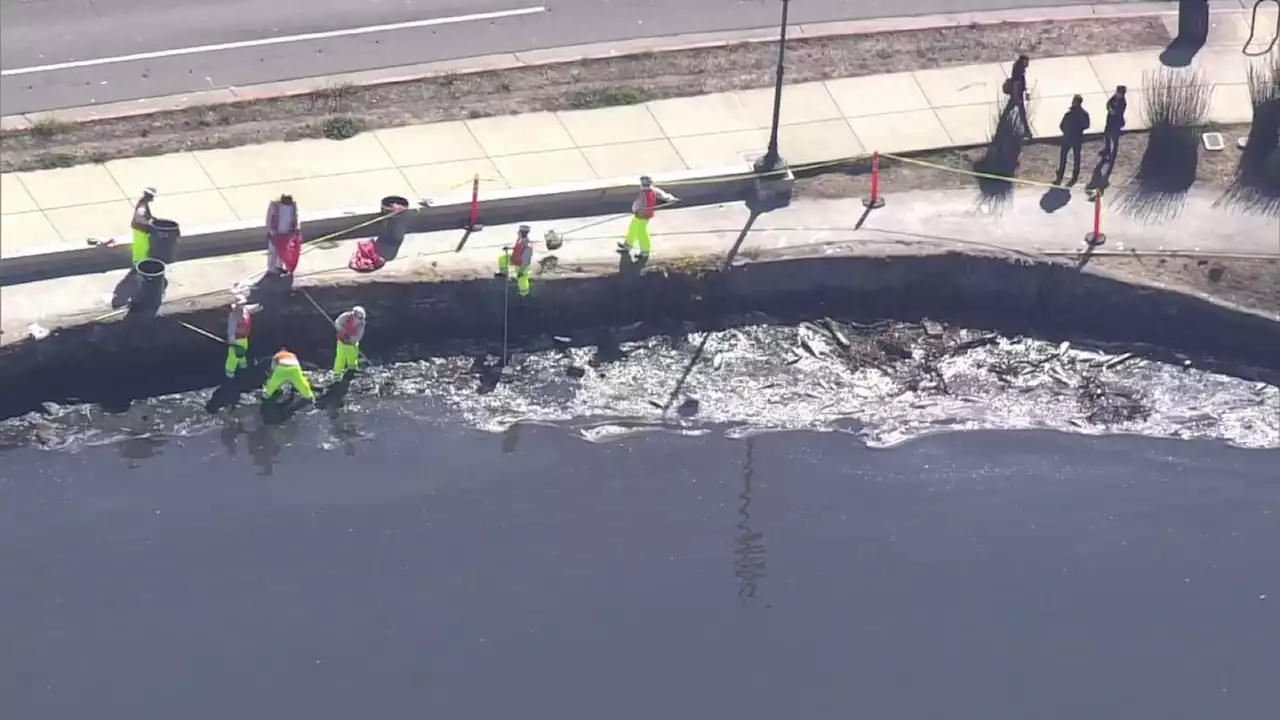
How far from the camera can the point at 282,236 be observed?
27984 millimetres

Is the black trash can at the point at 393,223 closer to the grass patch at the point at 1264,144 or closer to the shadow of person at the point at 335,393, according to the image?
the shadow of person at the point at 335,393

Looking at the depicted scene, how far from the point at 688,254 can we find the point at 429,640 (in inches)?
281

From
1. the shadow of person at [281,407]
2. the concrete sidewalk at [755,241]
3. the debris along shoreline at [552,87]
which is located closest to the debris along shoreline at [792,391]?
the shadow of person at [281,407]

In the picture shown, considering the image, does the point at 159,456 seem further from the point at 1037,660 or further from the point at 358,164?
the point at 1037,660

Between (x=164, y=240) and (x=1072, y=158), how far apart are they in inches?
510

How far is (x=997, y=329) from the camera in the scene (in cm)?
3009

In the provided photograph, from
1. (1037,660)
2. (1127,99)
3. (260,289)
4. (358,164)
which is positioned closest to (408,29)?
(358,164)

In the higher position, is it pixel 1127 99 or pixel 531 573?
pixel 1127 99

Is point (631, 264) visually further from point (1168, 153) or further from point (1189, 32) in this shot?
point (1189, 32)

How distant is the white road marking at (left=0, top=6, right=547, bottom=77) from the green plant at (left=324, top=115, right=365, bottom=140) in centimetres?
209

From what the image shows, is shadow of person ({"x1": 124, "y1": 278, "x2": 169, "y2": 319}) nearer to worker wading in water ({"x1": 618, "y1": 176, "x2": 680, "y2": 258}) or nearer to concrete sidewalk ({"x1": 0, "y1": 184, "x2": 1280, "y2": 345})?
concrete sidewalk ({"x1": 0, "y1": 184, "x2": 1280, "y2": 345})

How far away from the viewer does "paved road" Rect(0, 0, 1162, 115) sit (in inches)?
1216

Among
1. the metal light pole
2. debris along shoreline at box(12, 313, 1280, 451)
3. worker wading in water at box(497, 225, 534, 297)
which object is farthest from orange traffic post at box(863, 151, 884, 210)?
worker wading in water at box(497, 225, 534, 297)

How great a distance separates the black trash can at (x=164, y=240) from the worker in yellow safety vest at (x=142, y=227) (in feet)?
0.26
